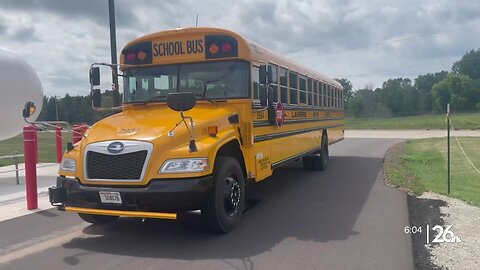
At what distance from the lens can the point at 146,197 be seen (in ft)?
17.9

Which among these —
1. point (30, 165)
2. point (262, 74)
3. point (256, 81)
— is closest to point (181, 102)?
point (262, 74)

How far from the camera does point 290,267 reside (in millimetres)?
4949

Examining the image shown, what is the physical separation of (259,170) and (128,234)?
2.14 metres

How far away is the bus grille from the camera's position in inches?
218

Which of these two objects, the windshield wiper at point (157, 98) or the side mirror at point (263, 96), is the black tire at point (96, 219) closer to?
the windshield wiper at point (157, 98)

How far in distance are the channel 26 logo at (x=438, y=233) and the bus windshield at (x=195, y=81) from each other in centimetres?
293

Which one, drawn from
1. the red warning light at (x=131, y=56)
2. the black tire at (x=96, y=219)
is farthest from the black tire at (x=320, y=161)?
the black tire at (x=96, y=219)

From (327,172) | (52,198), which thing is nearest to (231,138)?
(52,198)

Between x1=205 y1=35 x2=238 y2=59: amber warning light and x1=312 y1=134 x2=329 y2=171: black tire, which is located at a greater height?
x1=205 y1=35 x2=238 y2=59: amber warning light

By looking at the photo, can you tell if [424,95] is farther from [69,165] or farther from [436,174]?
[69,165]

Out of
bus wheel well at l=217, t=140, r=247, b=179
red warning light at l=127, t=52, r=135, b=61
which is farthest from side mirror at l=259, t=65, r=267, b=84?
red warning light at l=127, t=52, r=135, b=61

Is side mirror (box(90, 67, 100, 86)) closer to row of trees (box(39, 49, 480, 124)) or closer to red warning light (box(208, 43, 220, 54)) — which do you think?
red warning light (box(208, 43, 220, 54))

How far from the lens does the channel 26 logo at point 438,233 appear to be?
5.76m

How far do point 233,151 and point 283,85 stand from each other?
274 cm
